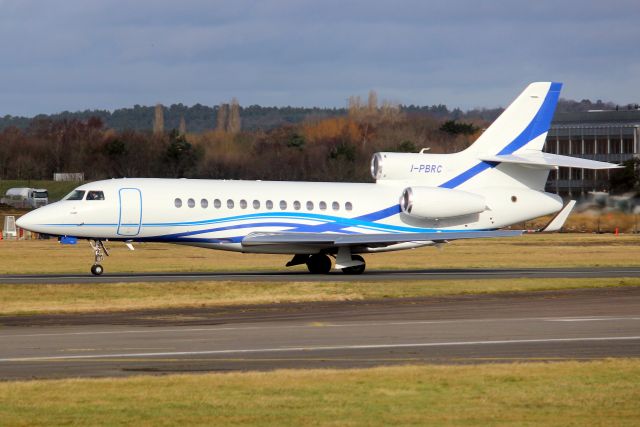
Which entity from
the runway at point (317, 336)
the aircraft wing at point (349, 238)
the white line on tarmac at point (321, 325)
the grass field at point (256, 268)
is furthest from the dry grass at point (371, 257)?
the white line on tarmac at point (321, 325)

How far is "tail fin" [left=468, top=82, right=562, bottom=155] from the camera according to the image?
43.3 metres

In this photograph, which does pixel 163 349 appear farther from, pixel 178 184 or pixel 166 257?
pixel 166 257

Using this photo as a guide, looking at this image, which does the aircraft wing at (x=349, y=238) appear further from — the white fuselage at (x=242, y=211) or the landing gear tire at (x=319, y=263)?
the landing gear tire at (x=319, y=263)

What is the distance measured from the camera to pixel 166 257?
54.8 meters

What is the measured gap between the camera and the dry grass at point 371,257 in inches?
1855

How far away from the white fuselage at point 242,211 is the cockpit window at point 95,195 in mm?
148

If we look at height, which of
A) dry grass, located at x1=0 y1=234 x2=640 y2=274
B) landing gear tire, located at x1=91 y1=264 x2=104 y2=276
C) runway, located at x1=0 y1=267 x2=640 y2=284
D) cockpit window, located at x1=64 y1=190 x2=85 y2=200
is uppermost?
cockpit window, located at x1=64 y1=190 x2=85 y2=200

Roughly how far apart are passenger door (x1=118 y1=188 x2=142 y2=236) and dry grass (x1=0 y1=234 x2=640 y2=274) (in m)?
5.56

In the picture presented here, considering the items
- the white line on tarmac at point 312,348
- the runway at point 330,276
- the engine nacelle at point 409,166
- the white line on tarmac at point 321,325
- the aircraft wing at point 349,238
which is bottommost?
the runway at point 330,276

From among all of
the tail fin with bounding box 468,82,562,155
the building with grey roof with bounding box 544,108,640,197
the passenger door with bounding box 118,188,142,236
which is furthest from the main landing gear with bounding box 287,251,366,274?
Answer: the building with grey roof with bounding box 544,108,640,197

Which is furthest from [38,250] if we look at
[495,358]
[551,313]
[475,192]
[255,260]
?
[495,358]

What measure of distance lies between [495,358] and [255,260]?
110ft

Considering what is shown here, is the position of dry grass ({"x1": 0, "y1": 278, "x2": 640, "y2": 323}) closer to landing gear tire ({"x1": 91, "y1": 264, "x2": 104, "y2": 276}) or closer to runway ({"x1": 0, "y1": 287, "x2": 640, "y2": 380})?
runway ({"x1": 0, "y1": 287, "x2": 640, "y2": 380})

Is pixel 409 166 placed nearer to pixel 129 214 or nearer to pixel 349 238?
pixel 349 238
